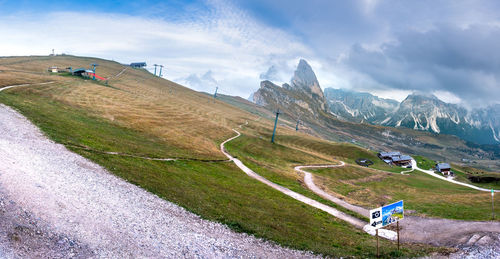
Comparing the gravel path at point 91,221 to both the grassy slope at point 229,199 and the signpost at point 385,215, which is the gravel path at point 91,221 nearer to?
the grassy slope at point 229,199

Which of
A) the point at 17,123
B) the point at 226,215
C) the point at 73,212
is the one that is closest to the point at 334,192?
the point at 226,215

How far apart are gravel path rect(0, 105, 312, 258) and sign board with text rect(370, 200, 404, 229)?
5.94m

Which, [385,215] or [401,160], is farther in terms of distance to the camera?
[401,160]

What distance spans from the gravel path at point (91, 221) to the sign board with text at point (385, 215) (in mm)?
5940

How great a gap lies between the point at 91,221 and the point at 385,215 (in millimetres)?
21181

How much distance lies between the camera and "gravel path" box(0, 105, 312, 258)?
13.6 metres

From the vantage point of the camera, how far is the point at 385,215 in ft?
65.5

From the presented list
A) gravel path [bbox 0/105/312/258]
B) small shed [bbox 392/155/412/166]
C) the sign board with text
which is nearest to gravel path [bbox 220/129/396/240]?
the sign board with text

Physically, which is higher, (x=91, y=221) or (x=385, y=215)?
(x=385, y=215)

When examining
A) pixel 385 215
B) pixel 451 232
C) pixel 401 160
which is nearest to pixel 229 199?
pixel 385 215

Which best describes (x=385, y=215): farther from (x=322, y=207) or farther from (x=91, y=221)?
(x=91, y=221)

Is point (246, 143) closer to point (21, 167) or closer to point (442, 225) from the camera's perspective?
point (442, 225)

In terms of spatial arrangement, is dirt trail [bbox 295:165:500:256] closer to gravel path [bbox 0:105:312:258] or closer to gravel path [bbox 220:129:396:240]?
gravel path [bbox 220:129:396:240]

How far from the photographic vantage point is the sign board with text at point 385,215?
64.3ft
